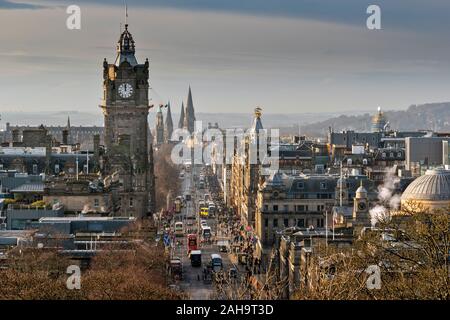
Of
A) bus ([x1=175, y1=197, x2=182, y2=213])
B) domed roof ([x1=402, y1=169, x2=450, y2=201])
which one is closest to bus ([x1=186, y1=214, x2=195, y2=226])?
bus ([x1=175, y1=197, x2=182, y2=213])

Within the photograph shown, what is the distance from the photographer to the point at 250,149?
127 m

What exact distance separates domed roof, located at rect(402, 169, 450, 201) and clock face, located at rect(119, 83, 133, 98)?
35.2 m

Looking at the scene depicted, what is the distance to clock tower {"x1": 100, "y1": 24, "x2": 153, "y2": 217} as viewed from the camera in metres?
106

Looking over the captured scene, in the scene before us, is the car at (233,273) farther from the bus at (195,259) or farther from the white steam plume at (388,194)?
the white steam plume at (388,194)

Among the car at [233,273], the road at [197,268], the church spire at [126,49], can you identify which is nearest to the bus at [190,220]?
the road at [197,268]

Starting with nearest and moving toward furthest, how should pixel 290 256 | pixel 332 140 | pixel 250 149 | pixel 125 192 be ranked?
pixel 290 256 → pixel 125 192 → pixel 250 149 → pixel 332 140

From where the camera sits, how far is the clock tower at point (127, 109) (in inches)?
4168

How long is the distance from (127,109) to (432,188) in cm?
3812

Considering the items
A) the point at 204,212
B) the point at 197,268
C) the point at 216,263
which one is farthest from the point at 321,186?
the point at 204,212

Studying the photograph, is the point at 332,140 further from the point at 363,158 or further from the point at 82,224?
the point at 82,224

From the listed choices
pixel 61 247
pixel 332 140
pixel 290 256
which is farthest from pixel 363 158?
pixel 61 247

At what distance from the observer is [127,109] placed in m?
108

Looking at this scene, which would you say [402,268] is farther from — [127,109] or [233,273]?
[127,109]
